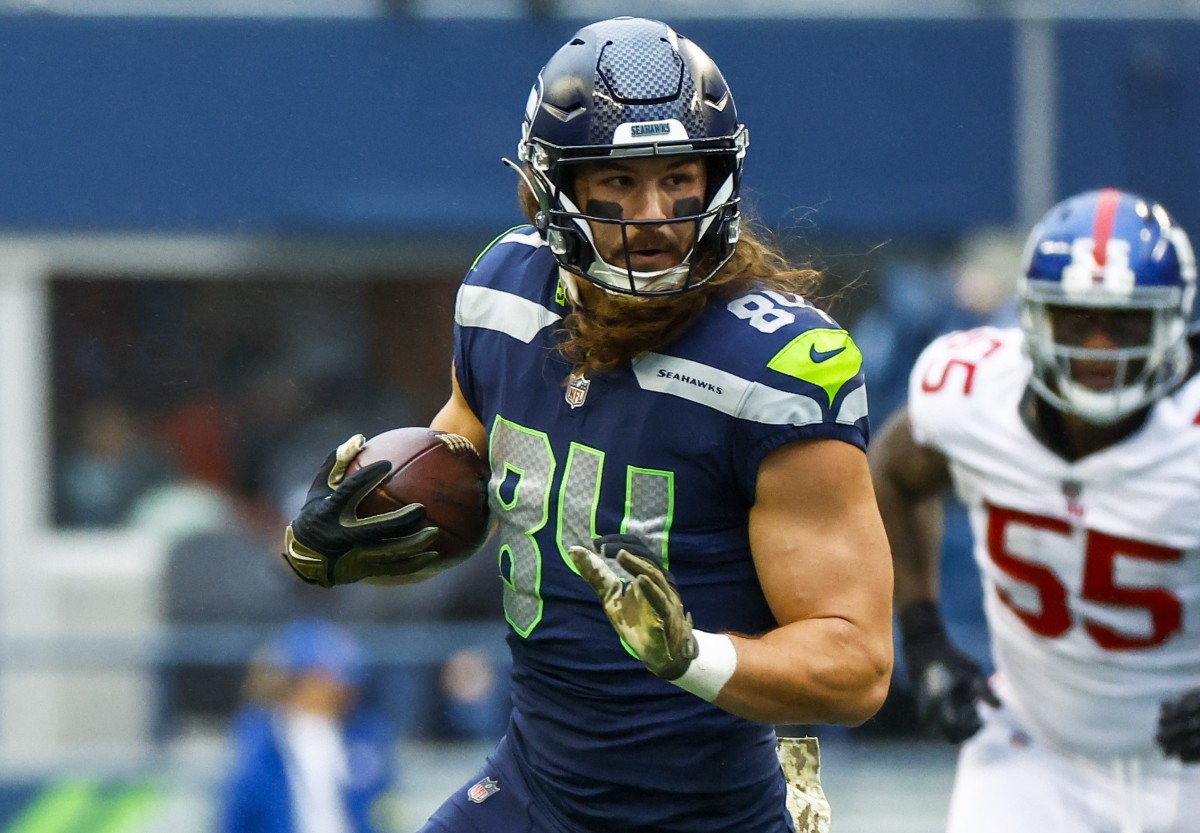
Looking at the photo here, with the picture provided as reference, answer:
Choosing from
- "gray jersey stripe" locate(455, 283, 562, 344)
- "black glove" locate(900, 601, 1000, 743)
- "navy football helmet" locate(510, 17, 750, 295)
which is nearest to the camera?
"navy football helmet" locate(510, 17, 750, 295)

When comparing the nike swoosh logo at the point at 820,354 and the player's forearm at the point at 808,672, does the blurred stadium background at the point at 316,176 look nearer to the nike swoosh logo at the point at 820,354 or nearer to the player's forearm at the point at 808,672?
the nike swoosh logo at the point at 820,354

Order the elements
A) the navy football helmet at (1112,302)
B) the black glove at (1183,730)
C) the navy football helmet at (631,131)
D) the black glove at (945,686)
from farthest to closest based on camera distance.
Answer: the black glove at (945,686) → the navy football helmet at (1112,302) → the black glove at (1183,730) → the navy football helmet at (631,131)

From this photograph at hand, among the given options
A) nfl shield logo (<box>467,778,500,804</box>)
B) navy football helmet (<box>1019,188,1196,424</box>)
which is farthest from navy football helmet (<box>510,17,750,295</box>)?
navy football helmet (<box>1019,188,1196,424</box>)

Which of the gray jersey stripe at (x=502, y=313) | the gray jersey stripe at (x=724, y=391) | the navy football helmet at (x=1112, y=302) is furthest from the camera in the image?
the navy football helmet at (x=1112, y=302)

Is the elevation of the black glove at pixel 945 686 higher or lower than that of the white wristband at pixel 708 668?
lower

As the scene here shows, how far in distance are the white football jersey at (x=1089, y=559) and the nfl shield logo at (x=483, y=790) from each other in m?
1.27

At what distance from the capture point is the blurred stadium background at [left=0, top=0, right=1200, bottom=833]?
8.12 meters

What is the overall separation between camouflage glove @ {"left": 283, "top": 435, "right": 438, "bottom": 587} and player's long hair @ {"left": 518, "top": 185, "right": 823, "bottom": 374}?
1.24ft

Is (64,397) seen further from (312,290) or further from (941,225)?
(941,225)

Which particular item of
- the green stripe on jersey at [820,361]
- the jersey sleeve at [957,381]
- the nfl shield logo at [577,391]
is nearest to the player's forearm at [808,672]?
the green stripe on jersey at [820,361]

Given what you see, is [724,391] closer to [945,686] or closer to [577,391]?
[577,391]

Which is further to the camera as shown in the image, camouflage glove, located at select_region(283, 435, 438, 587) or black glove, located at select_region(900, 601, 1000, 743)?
black glove, located at select_region(900, 601, 1000, 743)

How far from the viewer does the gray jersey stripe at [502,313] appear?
2840 mm

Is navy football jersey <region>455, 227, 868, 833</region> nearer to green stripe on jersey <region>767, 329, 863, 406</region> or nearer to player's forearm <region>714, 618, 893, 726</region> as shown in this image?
green stripe on jersey <region>767, 329, 863, 406</region>
